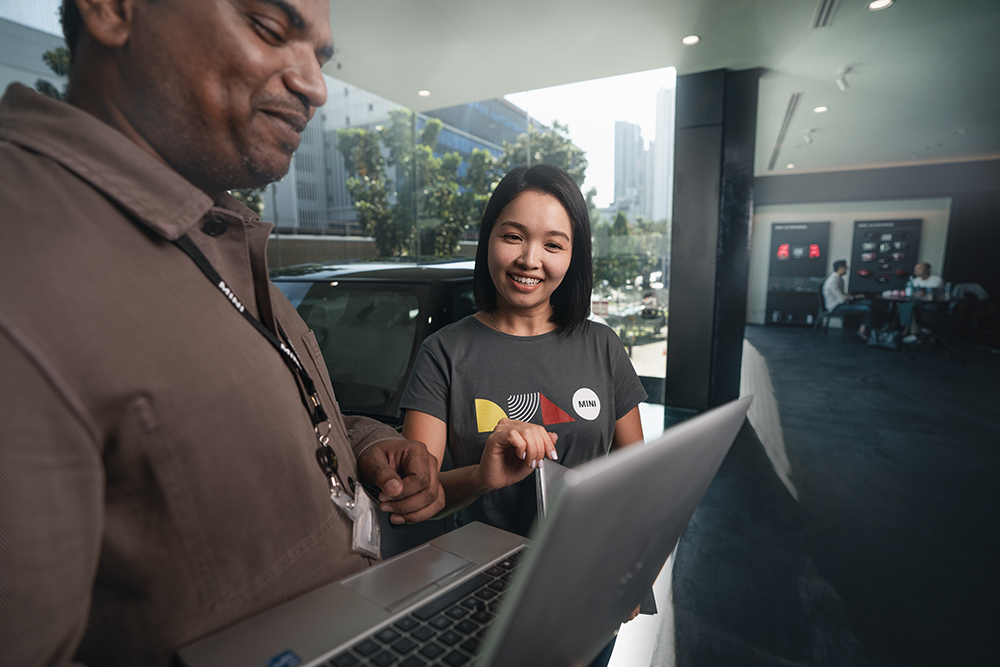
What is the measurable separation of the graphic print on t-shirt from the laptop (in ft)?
1.53

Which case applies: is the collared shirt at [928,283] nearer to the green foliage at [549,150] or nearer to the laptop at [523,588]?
the green foliage at [549,150]

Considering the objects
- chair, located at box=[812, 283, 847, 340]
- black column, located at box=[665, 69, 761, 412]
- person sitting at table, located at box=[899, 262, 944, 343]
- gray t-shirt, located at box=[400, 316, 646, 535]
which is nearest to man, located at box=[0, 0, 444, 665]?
gray t-shirt, located at box=[400, 316, 646, 535]

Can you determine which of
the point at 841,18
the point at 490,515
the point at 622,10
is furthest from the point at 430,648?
the point at 841,18

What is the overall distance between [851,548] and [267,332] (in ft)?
10.2

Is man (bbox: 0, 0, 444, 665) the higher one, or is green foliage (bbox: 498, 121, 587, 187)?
green foliage (bbox: 498, 121, 587, 187)

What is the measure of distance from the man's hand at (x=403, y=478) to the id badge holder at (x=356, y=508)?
5 centimetres

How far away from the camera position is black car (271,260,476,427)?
2066 millimetres

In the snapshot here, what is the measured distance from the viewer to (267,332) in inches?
24.7

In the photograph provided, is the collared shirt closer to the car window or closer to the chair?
the chair

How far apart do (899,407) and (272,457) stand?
659 cm

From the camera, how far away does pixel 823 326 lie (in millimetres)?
11742

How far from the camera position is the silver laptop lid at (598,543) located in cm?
34

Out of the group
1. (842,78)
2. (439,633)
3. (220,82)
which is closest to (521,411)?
(439,633)

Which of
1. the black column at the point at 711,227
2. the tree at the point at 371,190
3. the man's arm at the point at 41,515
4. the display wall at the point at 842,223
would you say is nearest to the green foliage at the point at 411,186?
the tree at the point at 371,190
